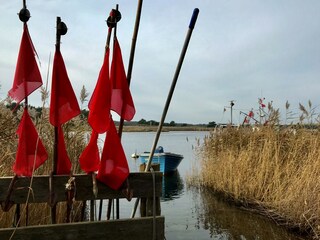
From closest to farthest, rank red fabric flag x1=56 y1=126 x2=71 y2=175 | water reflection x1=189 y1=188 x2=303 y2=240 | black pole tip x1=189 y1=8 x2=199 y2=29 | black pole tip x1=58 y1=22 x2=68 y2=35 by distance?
1. black pole tip x1=58 y1=22 x2=68 y2=35
2. red fabric flag x1=56 y1=126 x2=71 y2=175
3. black pole tip x1=189 y1=8 x2=199 y2=29
4. water reflection x1=189 y1=188 x2=303 y2=240

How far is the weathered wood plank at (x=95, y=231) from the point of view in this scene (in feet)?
6.95

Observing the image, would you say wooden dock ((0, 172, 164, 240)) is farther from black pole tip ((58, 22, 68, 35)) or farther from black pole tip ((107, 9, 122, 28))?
black pole tip ((107, 9, 122, 28))

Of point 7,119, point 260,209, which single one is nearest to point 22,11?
point 7,119

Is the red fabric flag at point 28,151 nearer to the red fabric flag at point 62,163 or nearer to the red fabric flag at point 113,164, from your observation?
the red fabric flag at point 62,163

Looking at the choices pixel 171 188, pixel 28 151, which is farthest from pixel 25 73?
pixel 171 188

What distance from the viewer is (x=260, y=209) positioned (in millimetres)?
7516

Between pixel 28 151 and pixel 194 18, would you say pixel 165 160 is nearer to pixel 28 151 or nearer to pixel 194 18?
pixel 194 18

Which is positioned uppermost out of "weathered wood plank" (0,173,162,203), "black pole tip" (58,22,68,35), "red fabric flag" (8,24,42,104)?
"black pole tip" (58,22,68,35)

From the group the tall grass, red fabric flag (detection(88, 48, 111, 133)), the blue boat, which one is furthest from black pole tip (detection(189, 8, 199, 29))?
the blue boat

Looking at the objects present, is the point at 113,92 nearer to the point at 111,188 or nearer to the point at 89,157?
the point at 89,157

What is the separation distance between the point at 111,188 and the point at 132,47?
94cm

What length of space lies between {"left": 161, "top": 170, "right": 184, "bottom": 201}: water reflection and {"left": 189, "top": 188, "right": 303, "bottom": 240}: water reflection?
1305mm

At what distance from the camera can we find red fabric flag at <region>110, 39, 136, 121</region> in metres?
2.48

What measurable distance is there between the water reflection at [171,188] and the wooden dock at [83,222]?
21.3 ft
